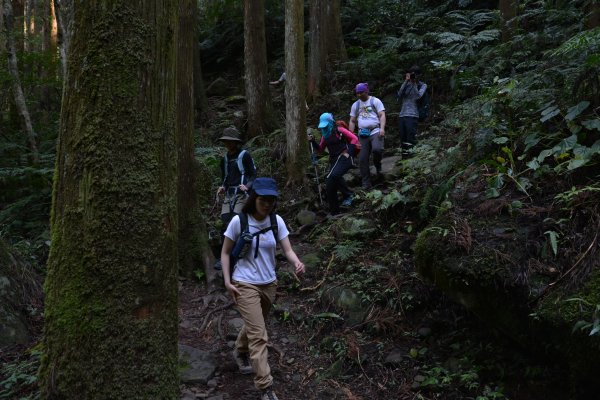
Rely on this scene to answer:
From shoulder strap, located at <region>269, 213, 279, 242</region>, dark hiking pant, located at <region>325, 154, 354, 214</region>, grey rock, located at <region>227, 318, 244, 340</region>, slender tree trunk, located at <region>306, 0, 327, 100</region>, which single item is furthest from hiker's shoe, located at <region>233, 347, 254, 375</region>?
slender tree trunk, located at <region>306, 0, 327, 100</region>

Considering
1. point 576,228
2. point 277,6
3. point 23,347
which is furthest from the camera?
point 277,6

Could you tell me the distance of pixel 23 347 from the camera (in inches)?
214

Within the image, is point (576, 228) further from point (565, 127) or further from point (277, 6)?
point (277, 6)

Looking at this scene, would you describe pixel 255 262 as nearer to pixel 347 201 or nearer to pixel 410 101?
pixel 347 201

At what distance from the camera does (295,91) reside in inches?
425

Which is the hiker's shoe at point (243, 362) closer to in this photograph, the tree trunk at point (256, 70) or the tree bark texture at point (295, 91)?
the tree bark texture at point (295, 91)

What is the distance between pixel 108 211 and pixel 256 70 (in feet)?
38.9

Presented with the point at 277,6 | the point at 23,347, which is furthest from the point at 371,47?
the point at 23,347

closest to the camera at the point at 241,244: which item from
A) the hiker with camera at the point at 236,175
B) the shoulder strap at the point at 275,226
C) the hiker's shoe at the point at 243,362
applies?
the shoulder strap at the point at 275,226

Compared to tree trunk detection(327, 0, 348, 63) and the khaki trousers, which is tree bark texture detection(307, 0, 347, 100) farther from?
the khaki trousers

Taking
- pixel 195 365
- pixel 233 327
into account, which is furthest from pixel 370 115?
pixel 195 365

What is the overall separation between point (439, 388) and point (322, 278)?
287 cm

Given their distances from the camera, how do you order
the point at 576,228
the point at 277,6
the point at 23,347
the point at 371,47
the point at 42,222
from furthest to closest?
the point at 277,6, the point at 371,47, the point at 42,222, the point at 23,347, the point at 576,228

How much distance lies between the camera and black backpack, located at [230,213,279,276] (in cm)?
479
